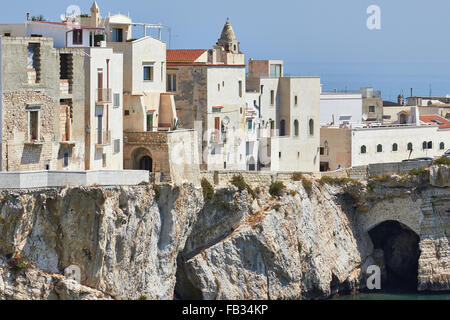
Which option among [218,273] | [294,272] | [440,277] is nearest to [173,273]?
[218,273]

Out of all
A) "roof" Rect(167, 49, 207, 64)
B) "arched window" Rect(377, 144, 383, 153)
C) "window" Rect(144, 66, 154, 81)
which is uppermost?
"roof" Rect(167, 49, 207, 64)

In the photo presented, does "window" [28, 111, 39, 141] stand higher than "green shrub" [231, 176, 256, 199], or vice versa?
"window" [28, 111, 39, 141]

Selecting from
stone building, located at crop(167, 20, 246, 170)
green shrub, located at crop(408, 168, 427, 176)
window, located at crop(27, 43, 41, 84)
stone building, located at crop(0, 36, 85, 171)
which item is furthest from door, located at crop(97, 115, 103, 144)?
green shrub, located at crop(408, 168, 427, 176)

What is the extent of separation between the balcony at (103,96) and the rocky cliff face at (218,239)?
445 cm

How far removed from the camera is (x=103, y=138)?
65438 mm

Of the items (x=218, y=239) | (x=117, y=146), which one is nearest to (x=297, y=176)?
(x=218, y=239)

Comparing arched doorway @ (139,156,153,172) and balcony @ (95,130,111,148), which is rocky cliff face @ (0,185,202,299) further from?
balcony @ (95,130,111,148)

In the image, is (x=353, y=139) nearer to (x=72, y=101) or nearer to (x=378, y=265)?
(x=378, y=265)

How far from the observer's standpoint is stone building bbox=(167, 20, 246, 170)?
74125mm

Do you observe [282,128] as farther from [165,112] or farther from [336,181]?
[165,112]

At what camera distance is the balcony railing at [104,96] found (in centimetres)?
6494

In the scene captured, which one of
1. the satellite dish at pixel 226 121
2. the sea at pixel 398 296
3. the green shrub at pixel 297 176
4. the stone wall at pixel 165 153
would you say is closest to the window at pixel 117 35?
the stone wall at pixel 165 153

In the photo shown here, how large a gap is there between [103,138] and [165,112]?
6622mm

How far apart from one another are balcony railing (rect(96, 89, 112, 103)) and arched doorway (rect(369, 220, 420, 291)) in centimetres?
2270
